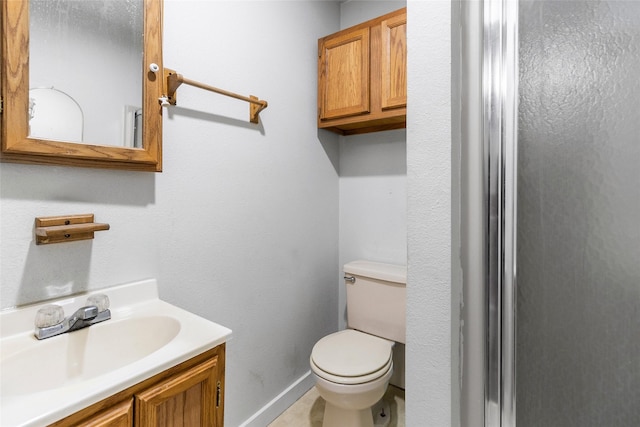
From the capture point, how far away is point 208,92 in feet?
4.28

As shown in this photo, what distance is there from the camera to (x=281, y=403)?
169cm

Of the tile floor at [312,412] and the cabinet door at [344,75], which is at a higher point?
the cabinet door at [344,75]

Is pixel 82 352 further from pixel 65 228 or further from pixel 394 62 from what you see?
pixel 394 62

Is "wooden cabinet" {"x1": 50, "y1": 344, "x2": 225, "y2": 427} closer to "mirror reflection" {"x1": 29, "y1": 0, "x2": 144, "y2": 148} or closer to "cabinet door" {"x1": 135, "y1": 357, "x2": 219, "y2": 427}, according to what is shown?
"cabinet door" {"x1": 135, "y1": 357, "x2": 219, "y2": 427}

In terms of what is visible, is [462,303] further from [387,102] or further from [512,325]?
[387,102]

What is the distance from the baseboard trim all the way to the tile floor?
0.08 feet

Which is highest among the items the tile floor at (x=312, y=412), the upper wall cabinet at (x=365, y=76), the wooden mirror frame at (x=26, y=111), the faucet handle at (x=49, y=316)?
the upper wall cabinet at (x=365, y=76)

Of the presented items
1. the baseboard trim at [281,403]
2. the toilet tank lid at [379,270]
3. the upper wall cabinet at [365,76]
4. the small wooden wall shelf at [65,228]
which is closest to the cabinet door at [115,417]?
the small wooden wall shelf at [65,228]

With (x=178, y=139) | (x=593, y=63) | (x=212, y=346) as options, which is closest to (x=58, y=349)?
(x=212, y=346)

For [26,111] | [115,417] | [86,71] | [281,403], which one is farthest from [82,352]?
[281,403]

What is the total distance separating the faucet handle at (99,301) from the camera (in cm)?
94

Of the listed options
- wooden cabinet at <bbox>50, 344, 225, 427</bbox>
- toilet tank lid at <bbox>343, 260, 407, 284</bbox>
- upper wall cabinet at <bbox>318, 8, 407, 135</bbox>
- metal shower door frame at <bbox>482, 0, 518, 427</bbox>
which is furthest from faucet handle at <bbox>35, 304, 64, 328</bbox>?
upper wall cabinet at <bbox>318, 8, 407, 135</bbox>

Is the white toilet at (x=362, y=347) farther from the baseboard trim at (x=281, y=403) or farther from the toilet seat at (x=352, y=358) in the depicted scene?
the baseboard trim at (x=281, y=403)

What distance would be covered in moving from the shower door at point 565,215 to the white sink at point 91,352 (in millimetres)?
749
